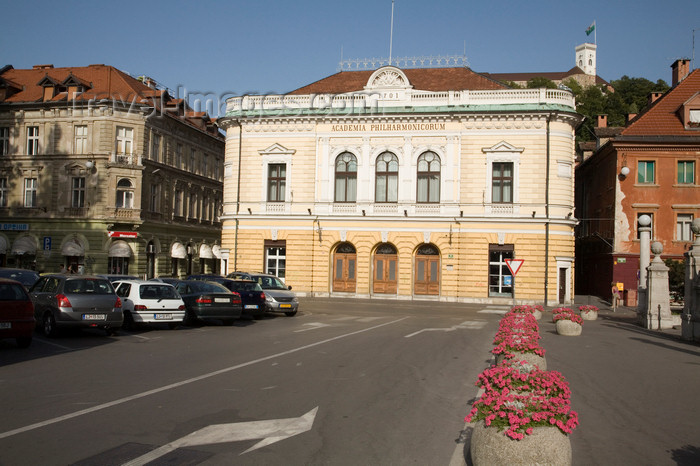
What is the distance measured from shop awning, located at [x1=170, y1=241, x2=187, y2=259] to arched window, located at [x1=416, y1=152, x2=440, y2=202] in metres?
23.0

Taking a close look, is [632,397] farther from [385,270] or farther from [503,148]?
[385,270]

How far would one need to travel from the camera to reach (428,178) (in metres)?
43.5

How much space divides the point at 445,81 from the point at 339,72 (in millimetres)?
8765

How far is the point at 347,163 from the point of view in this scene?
44781 millimetres

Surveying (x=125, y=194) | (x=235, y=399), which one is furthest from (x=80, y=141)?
(x=235, y=399)

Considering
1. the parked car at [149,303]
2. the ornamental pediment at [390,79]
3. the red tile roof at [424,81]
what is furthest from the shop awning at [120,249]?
the parked car at [149,303]

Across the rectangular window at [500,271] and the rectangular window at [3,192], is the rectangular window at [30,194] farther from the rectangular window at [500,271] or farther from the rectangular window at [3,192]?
the rectangular window at [500,271]

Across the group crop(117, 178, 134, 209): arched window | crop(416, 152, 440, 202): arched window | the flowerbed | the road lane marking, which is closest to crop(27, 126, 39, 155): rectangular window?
crop(117, 178, 134, 209): arched window

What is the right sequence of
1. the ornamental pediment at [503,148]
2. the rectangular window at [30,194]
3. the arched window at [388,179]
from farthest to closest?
the rectangular window at [30,194] → the arched window at [388,179] → the ornamental pediment at [503,148]

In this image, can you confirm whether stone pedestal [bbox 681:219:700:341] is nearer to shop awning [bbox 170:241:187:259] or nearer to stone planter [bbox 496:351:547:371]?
stone planter [bbox 496:351:547:371]

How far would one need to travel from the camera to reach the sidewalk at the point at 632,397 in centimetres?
761

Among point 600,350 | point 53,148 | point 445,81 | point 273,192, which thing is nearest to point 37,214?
point 53,148

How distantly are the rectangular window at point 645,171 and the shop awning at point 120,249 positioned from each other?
36.8 m

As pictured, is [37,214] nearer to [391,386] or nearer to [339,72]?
[339,72]
